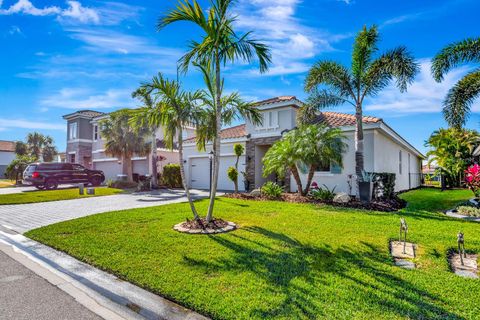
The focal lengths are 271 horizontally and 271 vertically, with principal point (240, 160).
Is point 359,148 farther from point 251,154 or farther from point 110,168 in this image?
point 110,168

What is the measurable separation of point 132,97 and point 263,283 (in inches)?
775

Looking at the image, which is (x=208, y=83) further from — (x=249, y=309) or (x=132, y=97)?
(x=132, y=97)

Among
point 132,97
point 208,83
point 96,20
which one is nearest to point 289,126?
point 208,83

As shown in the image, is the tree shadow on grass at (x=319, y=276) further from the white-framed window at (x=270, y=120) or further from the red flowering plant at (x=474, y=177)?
the white-framed window at (x=270, y=120)

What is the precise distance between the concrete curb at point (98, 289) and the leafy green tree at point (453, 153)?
24.8m

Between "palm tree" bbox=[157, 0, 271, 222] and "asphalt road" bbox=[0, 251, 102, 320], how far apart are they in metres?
3.84

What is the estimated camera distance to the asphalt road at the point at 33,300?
3232 mm

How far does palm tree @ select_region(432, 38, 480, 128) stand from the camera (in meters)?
10.3

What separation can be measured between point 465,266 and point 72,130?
1314 inches

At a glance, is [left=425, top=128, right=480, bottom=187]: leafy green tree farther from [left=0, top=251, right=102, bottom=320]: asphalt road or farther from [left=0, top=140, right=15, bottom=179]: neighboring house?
[left=0, top=140, right=15, bottom=179]: neighboring house

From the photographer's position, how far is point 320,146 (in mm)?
11273

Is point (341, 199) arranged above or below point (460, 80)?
below

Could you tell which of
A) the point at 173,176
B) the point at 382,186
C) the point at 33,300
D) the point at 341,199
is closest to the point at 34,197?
the point at 173,176

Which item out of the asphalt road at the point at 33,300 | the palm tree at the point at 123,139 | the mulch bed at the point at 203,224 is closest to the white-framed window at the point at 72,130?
the palm tree at the point at 123,139
